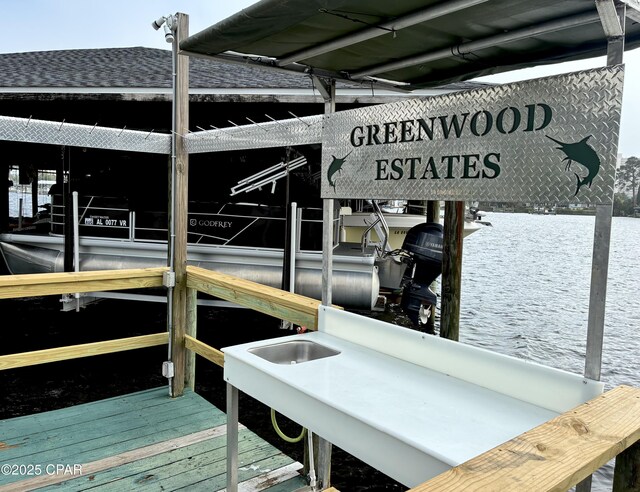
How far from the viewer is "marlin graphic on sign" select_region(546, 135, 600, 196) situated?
1549mm

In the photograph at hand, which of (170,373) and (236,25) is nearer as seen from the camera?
(236,25)

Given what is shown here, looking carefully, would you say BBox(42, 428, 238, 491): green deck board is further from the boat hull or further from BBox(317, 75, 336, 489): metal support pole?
the boat hull

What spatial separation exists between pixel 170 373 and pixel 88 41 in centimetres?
7807

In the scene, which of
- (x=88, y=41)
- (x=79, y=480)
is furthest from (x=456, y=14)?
(x=88, y=41)

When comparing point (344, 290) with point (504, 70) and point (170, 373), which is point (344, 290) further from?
point (504, 70)

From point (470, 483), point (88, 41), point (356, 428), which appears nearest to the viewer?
point (470, 483)

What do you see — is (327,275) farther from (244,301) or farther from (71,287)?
(71,287)

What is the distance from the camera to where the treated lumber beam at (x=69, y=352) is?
3.15 m

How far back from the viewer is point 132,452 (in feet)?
10.0

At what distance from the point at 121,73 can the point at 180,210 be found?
18.7ft

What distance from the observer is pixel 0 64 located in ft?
32.9

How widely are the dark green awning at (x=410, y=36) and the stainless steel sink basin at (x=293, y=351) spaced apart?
4.72 feet

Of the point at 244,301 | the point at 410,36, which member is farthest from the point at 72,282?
the point at 410,36

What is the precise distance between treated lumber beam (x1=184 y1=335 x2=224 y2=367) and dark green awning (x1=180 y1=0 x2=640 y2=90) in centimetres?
191
